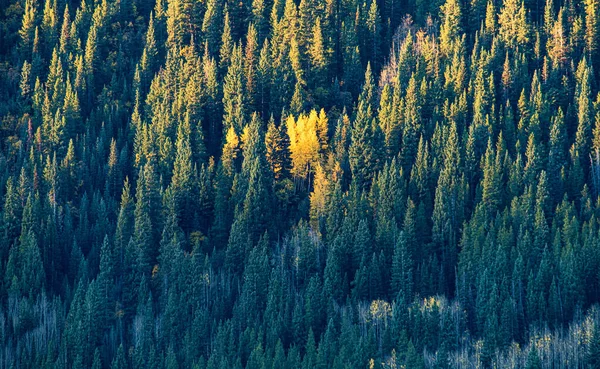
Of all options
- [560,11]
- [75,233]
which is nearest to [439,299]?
[75,233]

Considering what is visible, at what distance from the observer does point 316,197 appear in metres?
163

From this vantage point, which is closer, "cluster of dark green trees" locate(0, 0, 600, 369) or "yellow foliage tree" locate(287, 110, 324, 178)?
"cluster of dark green trees" locate(0, 0, 600, 369)

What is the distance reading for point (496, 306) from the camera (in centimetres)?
14562

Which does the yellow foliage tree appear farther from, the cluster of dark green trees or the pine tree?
the pine tree

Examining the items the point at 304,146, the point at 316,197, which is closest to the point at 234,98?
the point at 304,146

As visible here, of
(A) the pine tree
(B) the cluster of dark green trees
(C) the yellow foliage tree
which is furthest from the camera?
(A) the pine tree

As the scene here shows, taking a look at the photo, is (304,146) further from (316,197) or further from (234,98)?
(234,98)

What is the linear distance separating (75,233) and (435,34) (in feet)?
203

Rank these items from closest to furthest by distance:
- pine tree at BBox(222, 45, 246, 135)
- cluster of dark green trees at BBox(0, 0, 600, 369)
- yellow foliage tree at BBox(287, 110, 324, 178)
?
cluster of dark green trees at BBox(0, 0, 600, 369) < yellow foliage tree at BBox(287, 110, 324, 178) < pine tree at BBox(222, 45, 246, 135)

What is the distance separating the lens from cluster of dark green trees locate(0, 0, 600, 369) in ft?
481

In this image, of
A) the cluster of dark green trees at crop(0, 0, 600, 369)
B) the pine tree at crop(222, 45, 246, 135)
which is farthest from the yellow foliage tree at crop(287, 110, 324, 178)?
the pine tree at crop(222, 45, 246, 135)

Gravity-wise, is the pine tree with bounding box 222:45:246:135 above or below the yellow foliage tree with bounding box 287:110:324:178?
above

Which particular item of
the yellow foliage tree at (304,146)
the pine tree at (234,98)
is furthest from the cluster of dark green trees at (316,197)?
the pine tree at (234,98)

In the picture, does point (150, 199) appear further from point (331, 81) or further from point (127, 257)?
point (331, 81)
